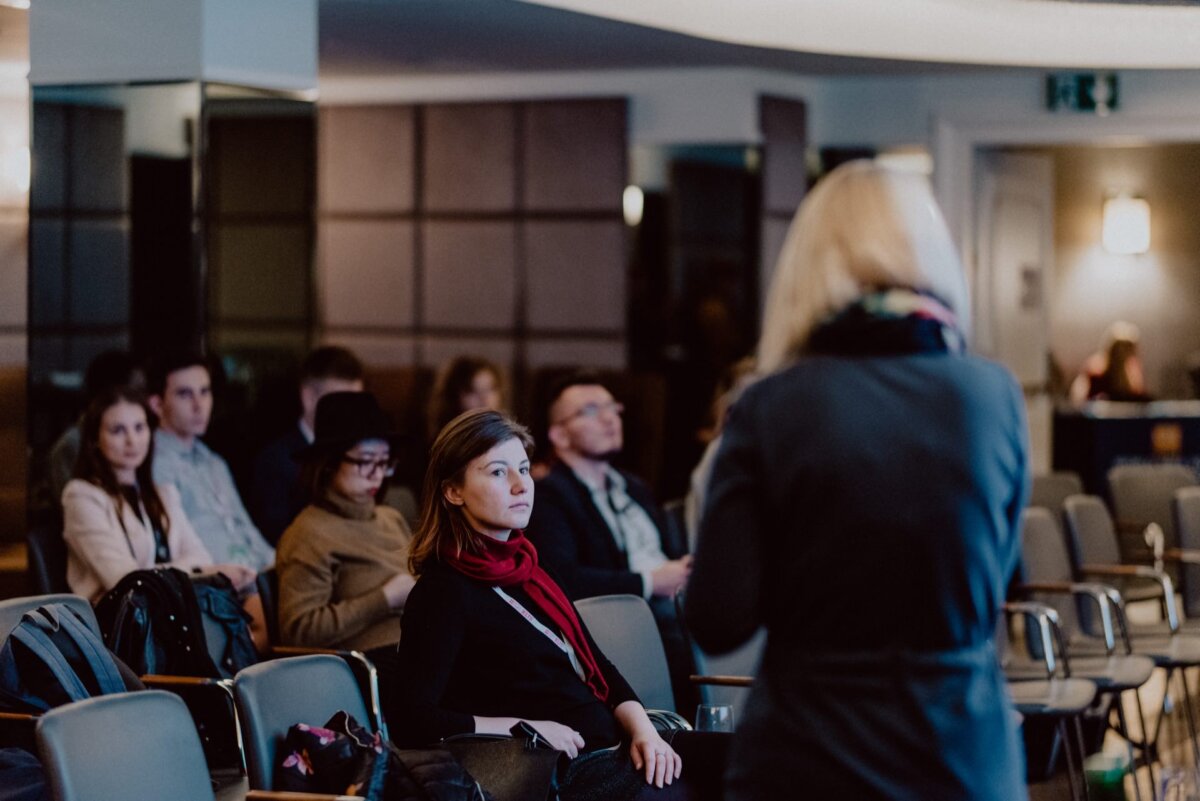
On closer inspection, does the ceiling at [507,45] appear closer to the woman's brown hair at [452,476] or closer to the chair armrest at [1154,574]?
the chair armrest at [1154,574]

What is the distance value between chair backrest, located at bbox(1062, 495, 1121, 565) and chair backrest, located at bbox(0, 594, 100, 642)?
3901 mm

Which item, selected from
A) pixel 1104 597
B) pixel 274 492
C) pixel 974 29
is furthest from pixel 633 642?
pixel 974 29

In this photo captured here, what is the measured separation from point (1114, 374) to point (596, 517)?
805cm

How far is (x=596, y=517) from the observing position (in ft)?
17.6

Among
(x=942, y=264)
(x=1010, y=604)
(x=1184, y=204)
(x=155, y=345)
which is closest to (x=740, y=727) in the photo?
(x=942, y=264)

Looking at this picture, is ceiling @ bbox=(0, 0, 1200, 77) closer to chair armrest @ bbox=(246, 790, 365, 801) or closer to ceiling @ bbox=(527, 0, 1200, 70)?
ceiling @ bbox=(527, 0, 1200, 70)

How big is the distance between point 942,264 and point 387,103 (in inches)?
291

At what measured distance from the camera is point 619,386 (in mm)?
8406

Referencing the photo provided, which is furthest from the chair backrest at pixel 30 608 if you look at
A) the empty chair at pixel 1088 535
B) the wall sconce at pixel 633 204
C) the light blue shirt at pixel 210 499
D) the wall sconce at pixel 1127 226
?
the wall sconce at pixel 1127 226

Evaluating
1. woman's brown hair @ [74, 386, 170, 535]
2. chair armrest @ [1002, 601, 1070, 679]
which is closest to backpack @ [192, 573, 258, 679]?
woman's brown hair @ [74, 386, 170, 535]

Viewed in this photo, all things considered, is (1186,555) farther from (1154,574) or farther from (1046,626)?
(1046,626)

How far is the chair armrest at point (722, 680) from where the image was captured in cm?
425

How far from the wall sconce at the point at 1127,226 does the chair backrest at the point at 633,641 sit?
10.5 meters

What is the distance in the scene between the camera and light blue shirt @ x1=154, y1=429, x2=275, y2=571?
577 cm
